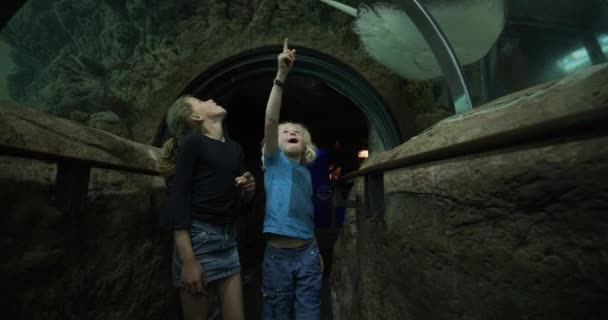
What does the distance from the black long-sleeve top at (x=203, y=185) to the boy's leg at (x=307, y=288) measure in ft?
1.93

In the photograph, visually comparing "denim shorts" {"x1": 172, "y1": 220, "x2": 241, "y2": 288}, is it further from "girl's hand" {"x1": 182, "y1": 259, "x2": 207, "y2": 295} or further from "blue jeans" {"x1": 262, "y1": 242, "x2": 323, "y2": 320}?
"blue jeans" {"x1": 262, "y1": 242, "x2": 323, "y2": 320}

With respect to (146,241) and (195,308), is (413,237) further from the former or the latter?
(146,241)

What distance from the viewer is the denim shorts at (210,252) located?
156 cm

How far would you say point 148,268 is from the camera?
201 cm

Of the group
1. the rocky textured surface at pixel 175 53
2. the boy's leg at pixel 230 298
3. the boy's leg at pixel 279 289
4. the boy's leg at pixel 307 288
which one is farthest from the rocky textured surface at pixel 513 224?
the rocky textured surface at pixel 175 53

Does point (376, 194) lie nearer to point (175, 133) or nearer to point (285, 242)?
point (285, 242)

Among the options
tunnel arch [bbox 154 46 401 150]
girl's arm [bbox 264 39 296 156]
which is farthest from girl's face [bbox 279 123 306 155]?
tunnel arch [bbox 154 46 401 150]

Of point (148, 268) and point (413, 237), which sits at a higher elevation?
point (413, 237)

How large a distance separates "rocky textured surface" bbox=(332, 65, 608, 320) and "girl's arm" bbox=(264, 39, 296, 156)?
36.6 inches

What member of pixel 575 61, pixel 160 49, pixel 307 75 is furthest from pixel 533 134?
pixel 575 61

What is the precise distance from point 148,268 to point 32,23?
831 cm

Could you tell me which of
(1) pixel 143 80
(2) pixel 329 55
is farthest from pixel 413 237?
(1) pixel 143 80

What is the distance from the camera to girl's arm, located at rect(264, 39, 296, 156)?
1755 mm

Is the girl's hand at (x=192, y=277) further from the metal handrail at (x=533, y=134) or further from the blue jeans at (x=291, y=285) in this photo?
the metal handrail at (x=533, y=134)
